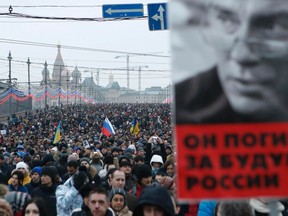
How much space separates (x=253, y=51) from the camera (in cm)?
306

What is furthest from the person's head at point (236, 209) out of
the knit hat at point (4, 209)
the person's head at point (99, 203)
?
the knit hat at point (4, 209)

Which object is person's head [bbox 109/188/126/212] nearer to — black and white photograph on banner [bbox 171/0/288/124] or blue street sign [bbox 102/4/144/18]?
black and white photograph on banner [bbox 171/0/288/124]

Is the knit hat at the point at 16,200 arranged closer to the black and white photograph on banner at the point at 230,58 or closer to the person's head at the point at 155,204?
the person's head at the point at 155,204

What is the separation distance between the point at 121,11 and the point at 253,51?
38.6 feet

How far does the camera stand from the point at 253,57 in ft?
10.0

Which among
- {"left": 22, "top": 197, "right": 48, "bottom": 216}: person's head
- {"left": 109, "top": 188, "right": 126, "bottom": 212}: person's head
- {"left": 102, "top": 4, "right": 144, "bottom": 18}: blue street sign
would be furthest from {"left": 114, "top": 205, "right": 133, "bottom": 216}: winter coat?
{"left": 102, "top": 4, "right": 144, "bottom": 18}: blue street sign

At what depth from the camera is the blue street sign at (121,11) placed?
1461 cm

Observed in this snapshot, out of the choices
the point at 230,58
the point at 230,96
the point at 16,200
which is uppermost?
the point at 230,58

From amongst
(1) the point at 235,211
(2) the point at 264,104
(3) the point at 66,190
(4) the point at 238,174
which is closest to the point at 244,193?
(4) the point at 238,174

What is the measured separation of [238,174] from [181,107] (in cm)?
38

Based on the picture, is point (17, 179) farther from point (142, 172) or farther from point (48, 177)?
point (142, 172)

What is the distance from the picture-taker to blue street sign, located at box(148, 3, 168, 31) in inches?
572

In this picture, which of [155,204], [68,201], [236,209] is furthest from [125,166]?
[236,209]

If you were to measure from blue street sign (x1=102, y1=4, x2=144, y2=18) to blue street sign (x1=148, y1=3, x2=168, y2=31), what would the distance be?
0.21 meters
